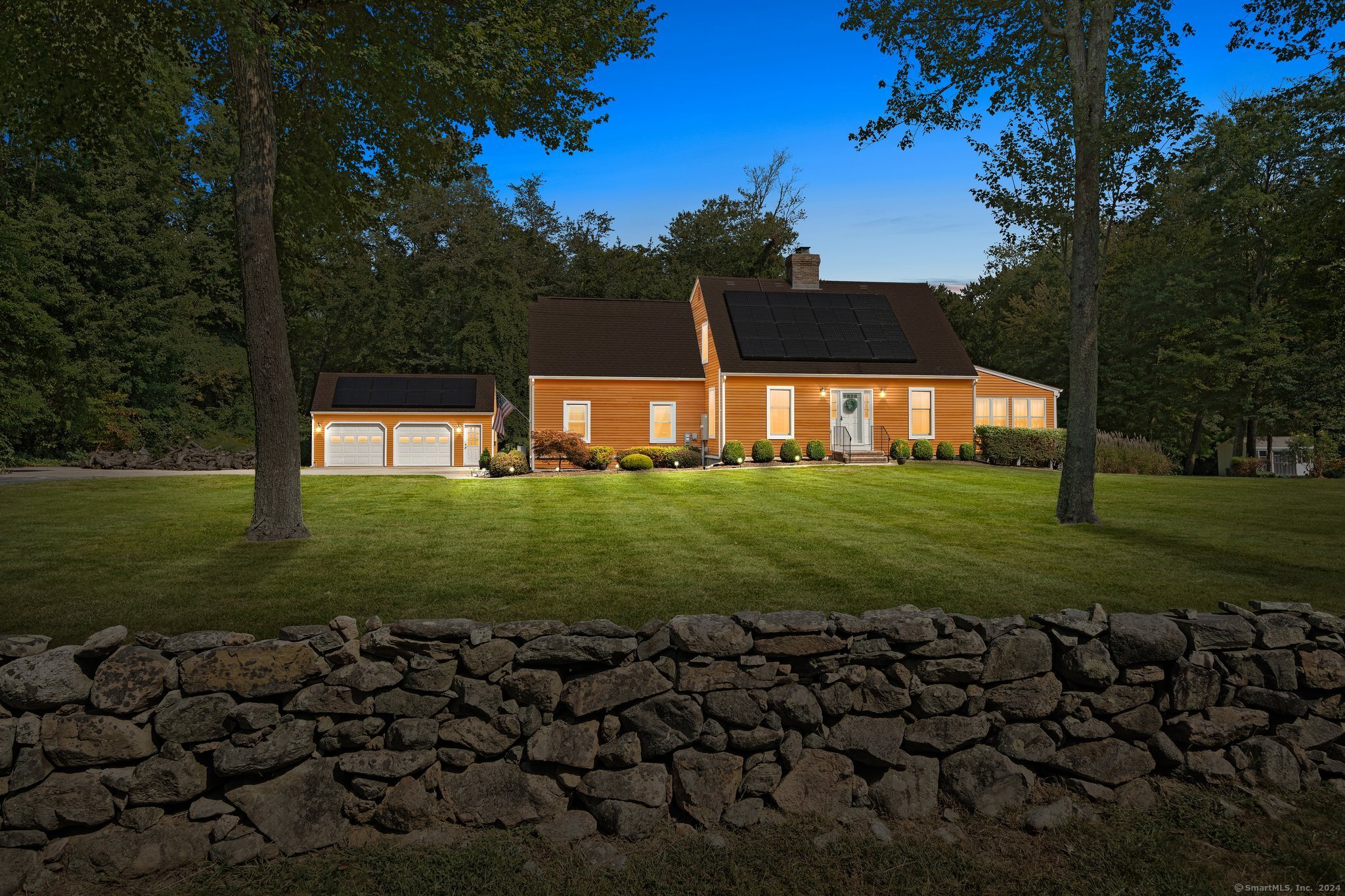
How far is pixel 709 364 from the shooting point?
91.7ft

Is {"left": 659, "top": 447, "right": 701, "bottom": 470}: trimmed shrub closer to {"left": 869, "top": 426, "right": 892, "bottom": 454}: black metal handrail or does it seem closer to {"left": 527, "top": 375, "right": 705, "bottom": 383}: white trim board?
{"left": 527, "top": 375, "right": 705, "bottom": 383}: white trim board

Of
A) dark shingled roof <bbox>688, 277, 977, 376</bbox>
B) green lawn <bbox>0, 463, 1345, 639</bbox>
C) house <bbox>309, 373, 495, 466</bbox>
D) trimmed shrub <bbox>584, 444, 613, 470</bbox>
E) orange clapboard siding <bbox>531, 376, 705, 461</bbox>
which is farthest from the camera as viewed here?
house <bbox>309, 373, 495, 466</bbox>

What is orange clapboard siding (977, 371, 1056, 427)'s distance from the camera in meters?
29.7

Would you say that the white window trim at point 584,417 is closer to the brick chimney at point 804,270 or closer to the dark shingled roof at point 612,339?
the dark shingled roof at point 612,339

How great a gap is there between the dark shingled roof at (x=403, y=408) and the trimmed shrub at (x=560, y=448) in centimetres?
928

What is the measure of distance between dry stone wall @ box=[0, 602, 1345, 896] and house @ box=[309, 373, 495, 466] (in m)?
25.8

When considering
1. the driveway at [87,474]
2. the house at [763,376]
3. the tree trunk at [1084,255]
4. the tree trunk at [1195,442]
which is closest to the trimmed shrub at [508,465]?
the driveway at [87,474]

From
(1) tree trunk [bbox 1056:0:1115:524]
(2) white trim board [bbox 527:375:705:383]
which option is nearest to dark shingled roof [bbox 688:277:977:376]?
(2) white trim board [bbox 527:375:705:383]

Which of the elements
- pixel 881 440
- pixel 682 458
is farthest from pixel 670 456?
pixel 881 440

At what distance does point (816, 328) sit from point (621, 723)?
2430cm

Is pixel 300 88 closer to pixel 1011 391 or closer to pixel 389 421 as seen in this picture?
pixel 389 421

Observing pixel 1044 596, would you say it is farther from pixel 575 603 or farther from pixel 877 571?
pixel 575 603

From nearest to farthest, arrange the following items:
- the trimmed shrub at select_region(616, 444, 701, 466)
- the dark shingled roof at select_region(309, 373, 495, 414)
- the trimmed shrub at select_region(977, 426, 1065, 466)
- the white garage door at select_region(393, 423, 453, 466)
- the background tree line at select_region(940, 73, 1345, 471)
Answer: the background tree line at select_region(940, 73, 1345, 471), the trimmed shrub at select_region(616, 444, 701, 466), the trimmed shrub at select_region(977, 426, 1065, 466), the dark shingled roof at select_region(309, 373, 495, 414), the white garage door at select_region(393, 423, 453, 466)

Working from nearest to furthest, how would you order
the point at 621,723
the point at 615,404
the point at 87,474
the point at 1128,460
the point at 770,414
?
the point at 621,723 → the point at 87,474 → the point at 1128,460 → the point at 770,414 → the point at 615,404
